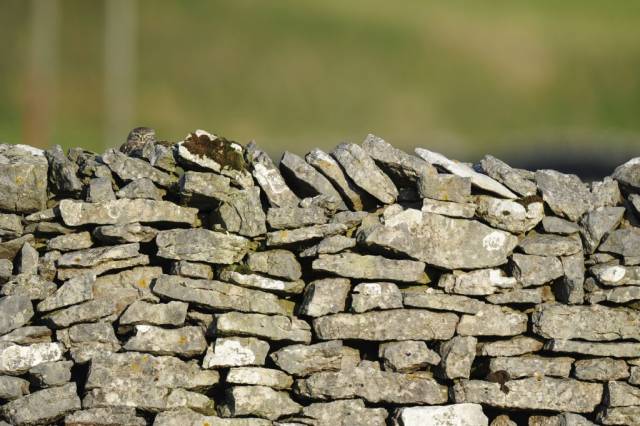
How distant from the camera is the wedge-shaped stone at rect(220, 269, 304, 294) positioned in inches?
310

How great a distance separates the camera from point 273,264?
26.2 ft

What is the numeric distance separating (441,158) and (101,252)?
2844 mm

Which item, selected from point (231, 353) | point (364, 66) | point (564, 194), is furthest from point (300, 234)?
point (364, 66)

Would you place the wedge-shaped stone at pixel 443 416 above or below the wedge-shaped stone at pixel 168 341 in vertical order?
below

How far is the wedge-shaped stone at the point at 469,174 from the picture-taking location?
820 centimetres

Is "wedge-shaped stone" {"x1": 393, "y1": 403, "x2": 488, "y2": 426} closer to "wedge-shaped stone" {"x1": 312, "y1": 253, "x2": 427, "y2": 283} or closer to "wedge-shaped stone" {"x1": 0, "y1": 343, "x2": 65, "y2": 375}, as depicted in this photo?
"wedge-shaped stone" {"x1": 312, "y1": 253, "x2": 427, "y2": 283}

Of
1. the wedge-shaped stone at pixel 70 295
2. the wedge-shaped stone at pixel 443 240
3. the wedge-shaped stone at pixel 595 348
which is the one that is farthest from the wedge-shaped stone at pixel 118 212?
the wedge-shaped stone at pixel 595 348

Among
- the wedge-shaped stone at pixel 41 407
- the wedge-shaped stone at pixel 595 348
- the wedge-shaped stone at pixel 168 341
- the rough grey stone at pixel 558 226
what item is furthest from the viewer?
the rough grey stone at pixel 558 226

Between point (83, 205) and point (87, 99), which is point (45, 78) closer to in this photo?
point (87, 99)

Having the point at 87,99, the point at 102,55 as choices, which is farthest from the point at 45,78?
the point at 102,55

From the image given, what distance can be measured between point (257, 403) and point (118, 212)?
181 cm

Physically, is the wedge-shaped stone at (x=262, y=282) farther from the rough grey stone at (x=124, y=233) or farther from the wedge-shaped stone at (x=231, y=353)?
the rough grey stone at (x=124, y=233)

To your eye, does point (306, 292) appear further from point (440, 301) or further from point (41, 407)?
point (41, 407)

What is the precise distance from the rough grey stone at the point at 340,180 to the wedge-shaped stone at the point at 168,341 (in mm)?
1608
